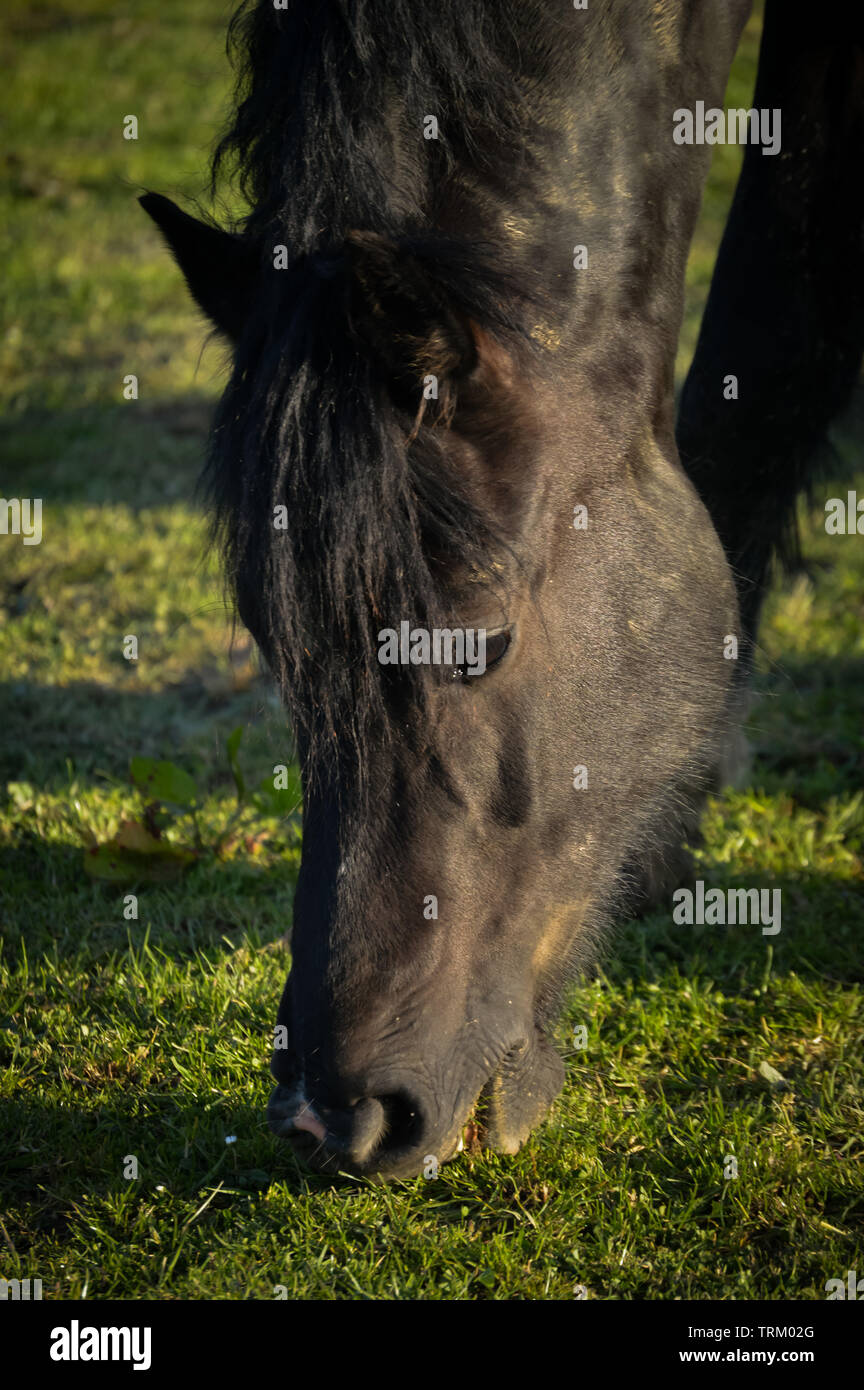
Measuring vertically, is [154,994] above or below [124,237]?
below

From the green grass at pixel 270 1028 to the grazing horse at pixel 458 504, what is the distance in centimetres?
37

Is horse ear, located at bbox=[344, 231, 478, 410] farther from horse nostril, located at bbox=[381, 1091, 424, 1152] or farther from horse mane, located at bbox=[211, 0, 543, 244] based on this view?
horse nostril, located at bbox=[381, 1091, 424, 1152]

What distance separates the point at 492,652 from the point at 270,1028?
1454 millimetres

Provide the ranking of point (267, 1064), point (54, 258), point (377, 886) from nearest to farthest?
point (377, 886) < point (267, 1064) < point (54, 258)

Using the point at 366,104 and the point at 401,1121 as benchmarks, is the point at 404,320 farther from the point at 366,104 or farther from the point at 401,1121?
the point at 401,1121

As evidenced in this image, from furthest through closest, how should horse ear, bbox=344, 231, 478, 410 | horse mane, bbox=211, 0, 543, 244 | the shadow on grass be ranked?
1. the shadow on grass
2. horse mane, bbox=211, 0, 543, 244
3. horse ear, bbox=344, 231, 478, 410

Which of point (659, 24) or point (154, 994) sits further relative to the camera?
point (154, 994)

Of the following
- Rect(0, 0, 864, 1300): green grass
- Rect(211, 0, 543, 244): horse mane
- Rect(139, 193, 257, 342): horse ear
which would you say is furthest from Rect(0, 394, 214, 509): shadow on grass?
Rect(211, 0, 543, 244): horse mane

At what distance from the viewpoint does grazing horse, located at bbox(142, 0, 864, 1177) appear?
2115 mm

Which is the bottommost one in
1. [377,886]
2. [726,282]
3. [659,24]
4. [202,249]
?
[377,886]

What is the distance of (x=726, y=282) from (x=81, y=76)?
1219cm

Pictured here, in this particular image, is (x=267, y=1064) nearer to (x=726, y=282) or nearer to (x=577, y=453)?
(x=577, y=453)

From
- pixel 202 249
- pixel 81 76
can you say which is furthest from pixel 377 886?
pixel 81 76

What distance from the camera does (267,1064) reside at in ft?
9.78
